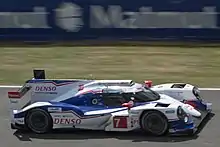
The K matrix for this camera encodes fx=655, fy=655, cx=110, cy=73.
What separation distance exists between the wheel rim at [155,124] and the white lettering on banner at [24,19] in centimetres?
1032

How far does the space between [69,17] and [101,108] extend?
376 inches

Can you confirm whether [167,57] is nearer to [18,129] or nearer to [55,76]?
[55,76]

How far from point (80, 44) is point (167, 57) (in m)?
2.92

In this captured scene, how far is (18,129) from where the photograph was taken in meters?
11.4

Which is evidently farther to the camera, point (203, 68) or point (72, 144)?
point (203, 68)

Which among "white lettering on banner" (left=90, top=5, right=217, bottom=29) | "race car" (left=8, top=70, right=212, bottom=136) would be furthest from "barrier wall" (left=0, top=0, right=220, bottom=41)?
"race car" (left=8, top=70, right=212, bottom=136)

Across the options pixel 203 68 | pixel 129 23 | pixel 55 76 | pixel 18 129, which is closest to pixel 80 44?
pixel 129 23

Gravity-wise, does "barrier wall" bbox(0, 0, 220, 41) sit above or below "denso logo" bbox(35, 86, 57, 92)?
above

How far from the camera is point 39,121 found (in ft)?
36.4

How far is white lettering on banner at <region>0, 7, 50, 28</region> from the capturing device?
66.7 feet

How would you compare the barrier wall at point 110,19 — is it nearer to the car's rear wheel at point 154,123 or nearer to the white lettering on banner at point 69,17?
the white lettering on banner at point 69,17

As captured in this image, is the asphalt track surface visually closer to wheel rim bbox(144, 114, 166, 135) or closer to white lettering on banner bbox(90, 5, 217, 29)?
wheel rim bbox(144, 114, 166, 135)

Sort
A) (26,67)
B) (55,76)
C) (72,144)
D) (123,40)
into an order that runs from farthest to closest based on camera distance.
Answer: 1. (123,40)
2. (26,67)
3. (55,76)
4. (72,144)

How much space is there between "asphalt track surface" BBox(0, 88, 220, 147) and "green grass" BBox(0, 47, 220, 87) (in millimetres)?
5349
